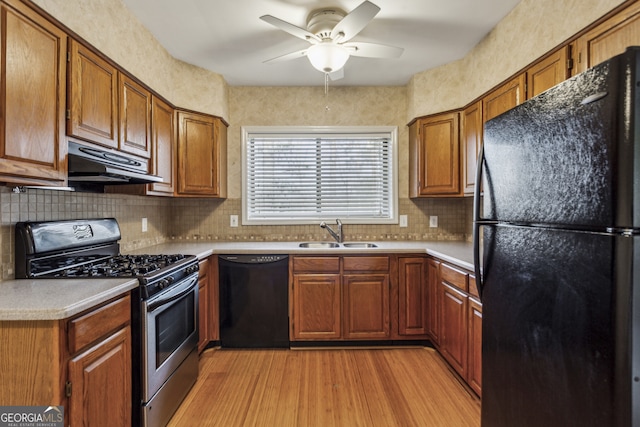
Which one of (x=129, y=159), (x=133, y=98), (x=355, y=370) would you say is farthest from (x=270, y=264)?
(x=133, y=98)

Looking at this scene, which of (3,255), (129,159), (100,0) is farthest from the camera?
(129,159)

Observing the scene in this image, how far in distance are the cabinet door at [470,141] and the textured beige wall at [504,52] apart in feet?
0.43

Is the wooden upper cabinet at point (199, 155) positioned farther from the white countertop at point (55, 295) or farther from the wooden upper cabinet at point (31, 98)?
the white countertop at point (55, 295)

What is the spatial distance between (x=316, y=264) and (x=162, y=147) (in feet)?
5.36

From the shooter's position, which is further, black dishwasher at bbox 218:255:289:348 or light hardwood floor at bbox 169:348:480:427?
black dishwasher at bbox 218:255:289:348

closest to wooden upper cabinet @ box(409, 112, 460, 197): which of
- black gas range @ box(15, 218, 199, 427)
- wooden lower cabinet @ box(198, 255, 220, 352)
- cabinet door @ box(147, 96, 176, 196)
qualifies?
wooden lower cabinet @ box(198, 255, 220, 352)

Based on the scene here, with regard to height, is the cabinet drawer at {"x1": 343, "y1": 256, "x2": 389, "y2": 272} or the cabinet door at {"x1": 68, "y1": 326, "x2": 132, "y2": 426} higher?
the cabinet drawer at {"x1": 343, "y1": 256, "x2": 389, "y2": 272}

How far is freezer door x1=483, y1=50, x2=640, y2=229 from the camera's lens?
2.47ft

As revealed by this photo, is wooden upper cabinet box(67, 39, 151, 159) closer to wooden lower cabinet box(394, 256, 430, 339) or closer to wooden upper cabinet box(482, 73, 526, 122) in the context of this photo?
wooden lower cabinet box(394, 256, 430, 339)

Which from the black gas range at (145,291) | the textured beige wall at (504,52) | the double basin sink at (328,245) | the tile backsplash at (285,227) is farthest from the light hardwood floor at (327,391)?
the textured beige wall at (504,52)

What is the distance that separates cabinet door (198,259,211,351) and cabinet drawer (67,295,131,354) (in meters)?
1.04

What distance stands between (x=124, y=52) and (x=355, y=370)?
9.22 feet

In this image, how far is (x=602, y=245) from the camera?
0.80 meters

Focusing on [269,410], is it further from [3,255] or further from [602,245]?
[602,245]
